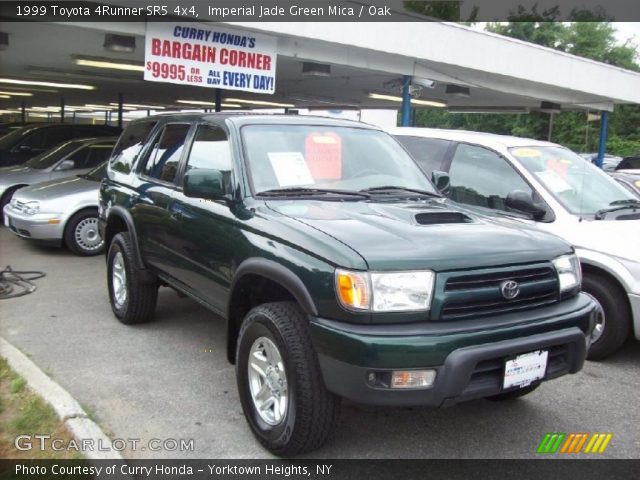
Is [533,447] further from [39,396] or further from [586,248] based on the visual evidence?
[39,396]

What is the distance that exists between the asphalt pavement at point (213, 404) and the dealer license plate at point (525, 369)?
0.61 m

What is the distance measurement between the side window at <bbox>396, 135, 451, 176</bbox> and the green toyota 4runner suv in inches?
61.1

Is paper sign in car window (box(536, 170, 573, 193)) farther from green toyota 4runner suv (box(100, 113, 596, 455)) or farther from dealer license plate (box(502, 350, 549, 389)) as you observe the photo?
dealer license plate (box(502, 350, 549, 389))

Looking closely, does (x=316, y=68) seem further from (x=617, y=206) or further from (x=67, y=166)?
(x=617, y=206)

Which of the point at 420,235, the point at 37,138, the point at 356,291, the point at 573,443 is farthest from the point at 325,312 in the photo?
the point at 37,138

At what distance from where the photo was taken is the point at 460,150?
5.88 m

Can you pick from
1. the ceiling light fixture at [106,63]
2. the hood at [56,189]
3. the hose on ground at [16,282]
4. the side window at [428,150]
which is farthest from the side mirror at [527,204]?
the ceiling light fixture at [106,63]

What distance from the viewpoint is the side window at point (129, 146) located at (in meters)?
5.59

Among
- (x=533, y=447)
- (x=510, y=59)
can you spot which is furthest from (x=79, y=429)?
(x=510, y=59)

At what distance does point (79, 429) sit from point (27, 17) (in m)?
6.36

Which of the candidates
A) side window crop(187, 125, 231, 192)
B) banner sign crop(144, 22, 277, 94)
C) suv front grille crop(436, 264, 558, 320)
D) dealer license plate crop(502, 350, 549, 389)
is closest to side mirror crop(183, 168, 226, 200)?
side window crop(187, 125, 231, 192)

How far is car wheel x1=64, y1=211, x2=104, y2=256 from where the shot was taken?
831 cm

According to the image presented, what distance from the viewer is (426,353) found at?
2.72m

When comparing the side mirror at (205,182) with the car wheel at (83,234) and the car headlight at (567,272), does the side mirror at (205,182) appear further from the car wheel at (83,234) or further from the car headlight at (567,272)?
the car wheel at (83,234)
